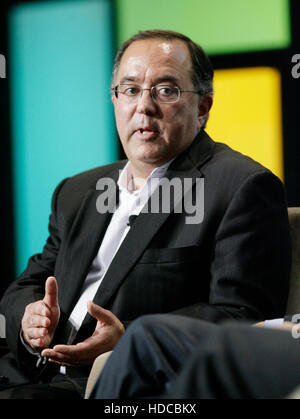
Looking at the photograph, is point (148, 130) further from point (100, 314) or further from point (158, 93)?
point (100, 314)

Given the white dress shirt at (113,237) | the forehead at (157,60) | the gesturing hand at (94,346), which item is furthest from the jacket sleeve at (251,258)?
the forehead at (157,60)

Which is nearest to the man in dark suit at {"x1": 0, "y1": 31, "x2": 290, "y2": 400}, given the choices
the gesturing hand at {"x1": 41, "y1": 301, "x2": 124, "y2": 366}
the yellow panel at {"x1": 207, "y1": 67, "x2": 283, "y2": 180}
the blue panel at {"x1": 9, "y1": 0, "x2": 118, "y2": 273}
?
the gesturing hand at {"x1": 41, "y1": 301, "x2": 124, "y2": 366}

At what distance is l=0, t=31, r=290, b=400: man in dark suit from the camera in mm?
1397

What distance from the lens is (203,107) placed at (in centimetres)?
176

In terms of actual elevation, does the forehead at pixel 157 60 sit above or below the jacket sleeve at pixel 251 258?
above

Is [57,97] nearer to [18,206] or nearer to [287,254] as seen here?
[18,206]

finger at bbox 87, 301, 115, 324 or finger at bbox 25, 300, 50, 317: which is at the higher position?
finger at bbox 87, 301, 115, 324

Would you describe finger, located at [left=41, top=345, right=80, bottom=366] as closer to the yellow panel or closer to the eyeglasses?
the eyeglasses

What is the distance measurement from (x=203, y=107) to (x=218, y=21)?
99 cm

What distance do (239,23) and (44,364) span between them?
1.68m

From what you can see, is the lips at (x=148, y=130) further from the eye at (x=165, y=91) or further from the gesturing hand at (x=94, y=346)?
the gesturing hand at (x=94, y=346)

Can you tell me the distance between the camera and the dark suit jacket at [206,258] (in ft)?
4.56

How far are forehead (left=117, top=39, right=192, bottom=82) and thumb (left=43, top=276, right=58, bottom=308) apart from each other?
2.07 ft

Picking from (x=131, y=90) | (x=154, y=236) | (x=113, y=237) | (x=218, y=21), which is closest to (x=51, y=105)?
(x=218, y=21)
